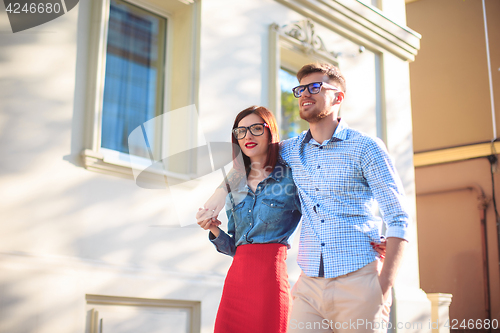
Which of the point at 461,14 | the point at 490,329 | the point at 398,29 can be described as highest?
the point at 461,14

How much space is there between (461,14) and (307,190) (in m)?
9.94

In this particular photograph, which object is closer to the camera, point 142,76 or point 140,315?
point 140,315

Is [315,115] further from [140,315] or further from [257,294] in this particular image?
[140,315]

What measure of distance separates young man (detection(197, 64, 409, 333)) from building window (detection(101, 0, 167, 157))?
6.92 ft

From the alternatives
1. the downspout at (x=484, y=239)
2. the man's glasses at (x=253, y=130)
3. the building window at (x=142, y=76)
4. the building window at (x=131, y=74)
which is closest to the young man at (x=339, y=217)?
the man's glasses at (x=253, y=130)

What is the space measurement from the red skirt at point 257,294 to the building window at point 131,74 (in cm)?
219

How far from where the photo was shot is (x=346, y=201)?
8.23ft

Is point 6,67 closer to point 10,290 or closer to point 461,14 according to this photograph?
point 10,290

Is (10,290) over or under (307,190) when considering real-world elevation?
under

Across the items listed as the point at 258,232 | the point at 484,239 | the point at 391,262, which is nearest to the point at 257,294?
the point at 258,232

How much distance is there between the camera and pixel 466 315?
32.6ft

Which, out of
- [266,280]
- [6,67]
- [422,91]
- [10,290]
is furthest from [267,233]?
[422,91]

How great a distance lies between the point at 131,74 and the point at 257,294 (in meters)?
2.81

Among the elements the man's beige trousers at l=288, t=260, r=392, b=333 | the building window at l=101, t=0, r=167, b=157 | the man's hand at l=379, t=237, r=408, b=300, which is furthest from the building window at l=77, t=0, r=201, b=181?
the man's hand at l=379, t=237, r=408, b=300
